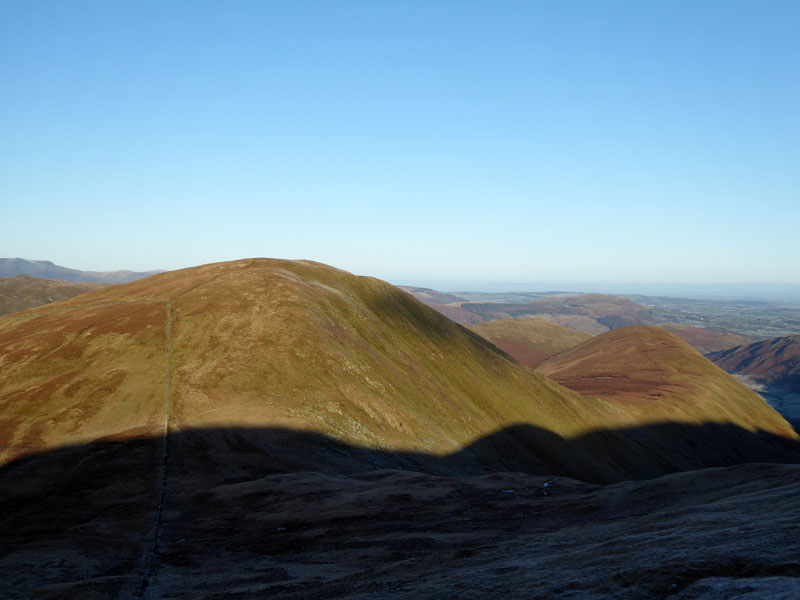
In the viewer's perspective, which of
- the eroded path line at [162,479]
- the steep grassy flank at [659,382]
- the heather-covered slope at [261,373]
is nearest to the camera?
the eroded path line at [162,479]

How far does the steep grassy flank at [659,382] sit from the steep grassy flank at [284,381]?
2118 cm

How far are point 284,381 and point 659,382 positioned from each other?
11803 centimetres

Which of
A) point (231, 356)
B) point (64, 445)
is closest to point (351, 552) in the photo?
point (64, 445)

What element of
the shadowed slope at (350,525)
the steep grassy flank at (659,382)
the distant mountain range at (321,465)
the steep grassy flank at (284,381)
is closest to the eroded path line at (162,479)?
the distant mountain range at (321,465)

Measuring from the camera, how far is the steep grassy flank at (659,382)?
12400cm

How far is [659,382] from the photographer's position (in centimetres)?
14488

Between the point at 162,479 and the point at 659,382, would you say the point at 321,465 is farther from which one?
the point at 659,382

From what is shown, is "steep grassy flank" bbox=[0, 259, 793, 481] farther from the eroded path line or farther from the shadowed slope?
the shadowed slope

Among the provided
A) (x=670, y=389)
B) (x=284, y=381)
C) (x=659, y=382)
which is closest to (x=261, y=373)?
(x=284, y=381)

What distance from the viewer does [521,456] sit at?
7512 centimetres

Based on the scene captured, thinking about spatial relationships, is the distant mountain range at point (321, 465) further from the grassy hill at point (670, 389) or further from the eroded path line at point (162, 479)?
the grassy hill at point (670, 389)

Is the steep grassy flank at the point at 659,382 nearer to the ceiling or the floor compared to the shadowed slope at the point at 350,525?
nearer to the floor

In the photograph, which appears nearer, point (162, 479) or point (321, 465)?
point (162, 479)

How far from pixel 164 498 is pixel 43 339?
1572 inches
